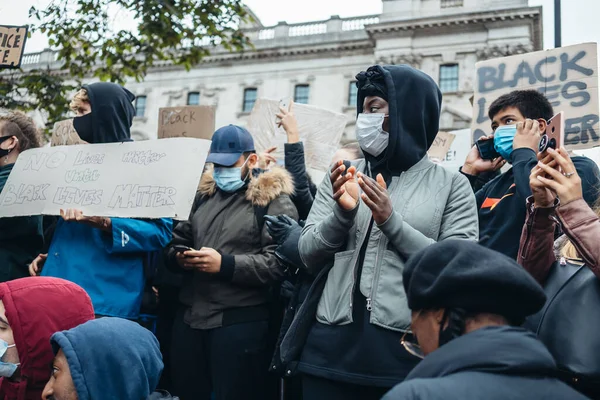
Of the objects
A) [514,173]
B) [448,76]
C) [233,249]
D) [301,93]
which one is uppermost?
[448,76]

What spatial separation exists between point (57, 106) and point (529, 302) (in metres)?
8.50

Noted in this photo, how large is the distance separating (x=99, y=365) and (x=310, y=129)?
181 inches

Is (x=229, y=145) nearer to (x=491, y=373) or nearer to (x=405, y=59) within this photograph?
(x=491, y=373)

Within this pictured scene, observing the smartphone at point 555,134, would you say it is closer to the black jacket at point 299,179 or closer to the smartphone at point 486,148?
the smartphone at point 486,148

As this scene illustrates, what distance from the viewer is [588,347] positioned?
2.06m

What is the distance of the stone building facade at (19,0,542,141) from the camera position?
30.9 meters

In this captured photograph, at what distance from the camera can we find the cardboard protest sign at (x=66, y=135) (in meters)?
4.54

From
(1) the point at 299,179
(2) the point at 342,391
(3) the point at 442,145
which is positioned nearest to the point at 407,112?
(2) the point at 342,391

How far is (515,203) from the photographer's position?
304 centimetres

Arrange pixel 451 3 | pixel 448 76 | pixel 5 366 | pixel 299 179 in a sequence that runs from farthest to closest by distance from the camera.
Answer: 1. pixel 451 3
2. pixel 448 76
3. pixel 299 179
4. pixel 5 366

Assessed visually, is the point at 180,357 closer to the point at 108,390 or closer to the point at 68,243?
the point at 68,243

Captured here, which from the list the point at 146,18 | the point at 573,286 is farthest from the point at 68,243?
the point at 146,18

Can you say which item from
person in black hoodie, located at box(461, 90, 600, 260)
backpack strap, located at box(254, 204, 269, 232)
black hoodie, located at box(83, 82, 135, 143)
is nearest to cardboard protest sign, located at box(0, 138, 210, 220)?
black hoodie, located at box(83, 82, 135, 143)

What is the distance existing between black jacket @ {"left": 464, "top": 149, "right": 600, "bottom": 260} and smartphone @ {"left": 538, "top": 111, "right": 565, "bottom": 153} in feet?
1.69
